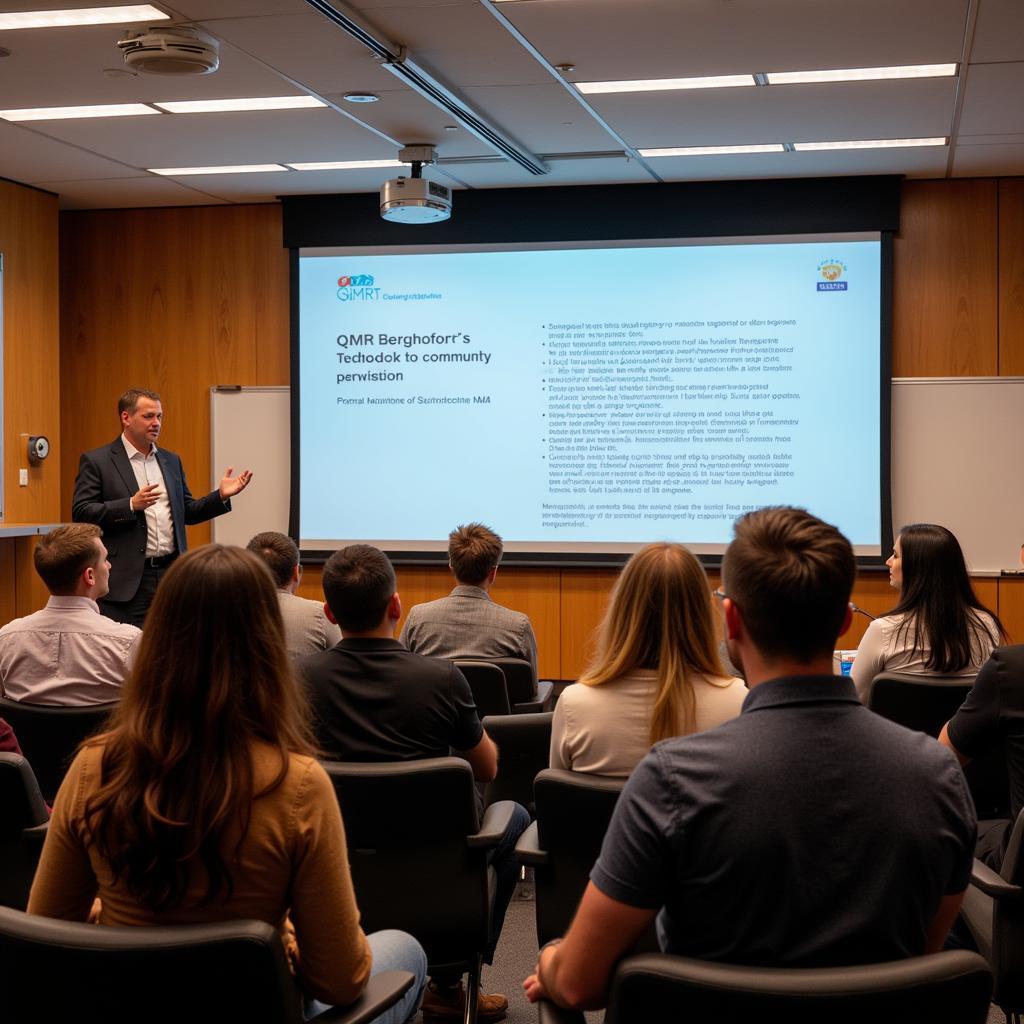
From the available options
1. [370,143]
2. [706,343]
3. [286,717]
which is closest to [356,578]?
[286,717]

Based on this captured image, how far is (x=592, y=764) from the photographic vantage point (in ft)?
7.93

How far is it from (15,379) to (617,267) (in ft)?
12.1

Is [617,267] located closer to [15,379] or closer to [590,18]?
[590,18]

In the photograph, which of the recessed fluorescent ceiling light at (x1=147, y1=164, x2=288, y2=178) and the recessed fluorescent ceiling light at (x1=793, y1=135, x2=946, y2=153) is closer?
the recessed fluorescent ceiling light at (x1=793, y1=135, x2=946, y2=153)

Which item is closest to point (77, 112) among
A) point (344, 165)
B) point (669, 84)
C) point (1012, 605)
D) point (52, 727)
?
point (344, 165)

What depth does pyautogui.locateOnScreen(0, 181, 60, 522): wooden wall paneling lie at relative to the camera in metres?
7.00

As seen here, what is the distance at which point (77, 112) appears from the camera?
5.55 meters

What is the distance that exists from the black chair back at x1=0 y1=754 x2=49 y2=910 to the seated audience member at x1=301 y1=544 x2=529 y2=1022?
0.59m

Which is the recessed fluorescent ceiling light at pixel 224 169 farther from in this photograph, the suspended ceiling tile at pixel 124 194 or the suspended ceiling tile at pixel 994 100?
the suspended ceiling tile at pixel 994 100

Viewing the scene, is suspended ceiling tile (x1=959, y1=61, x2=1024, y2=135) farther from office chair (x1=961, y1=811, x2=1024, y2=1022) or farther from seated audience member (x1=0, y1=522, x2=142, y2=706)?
seated audience member (x1=0, y1=522, x2=142, y2=706)

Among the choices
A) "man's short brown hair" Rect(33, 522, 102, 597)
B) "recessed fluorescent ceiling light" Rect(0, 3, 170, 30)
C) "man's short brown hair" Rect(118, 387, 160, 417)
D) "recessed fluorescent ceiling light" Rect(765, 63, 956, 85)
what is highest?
"recessed fluorescent ceiling light" Rect(765, 63, 956, 85)

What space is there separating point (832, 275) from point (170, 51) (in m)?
4.02

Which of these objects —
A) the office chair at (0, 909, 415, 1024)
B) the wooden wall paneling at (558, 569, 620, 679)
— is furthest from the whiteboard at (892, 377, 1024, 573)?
the office chair at (0, 909, 415, 1024)

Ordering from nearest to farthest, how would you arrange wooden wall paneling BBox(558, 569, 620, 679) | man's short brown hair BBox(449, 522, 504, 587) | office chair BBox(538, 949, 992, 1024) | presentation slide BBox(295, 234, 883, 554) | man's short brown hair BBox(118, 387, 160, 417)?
office chair BBox(538, 949, 992, 1024) < man's short brown hair BBox(449, 522, 504, 587) < man's short brown hair BBox(118, 387, 160, 417) < presentation slide BBox(295, 234, 883, 554) < wooden wall paneling BBox(558, 569, 620, 679)
